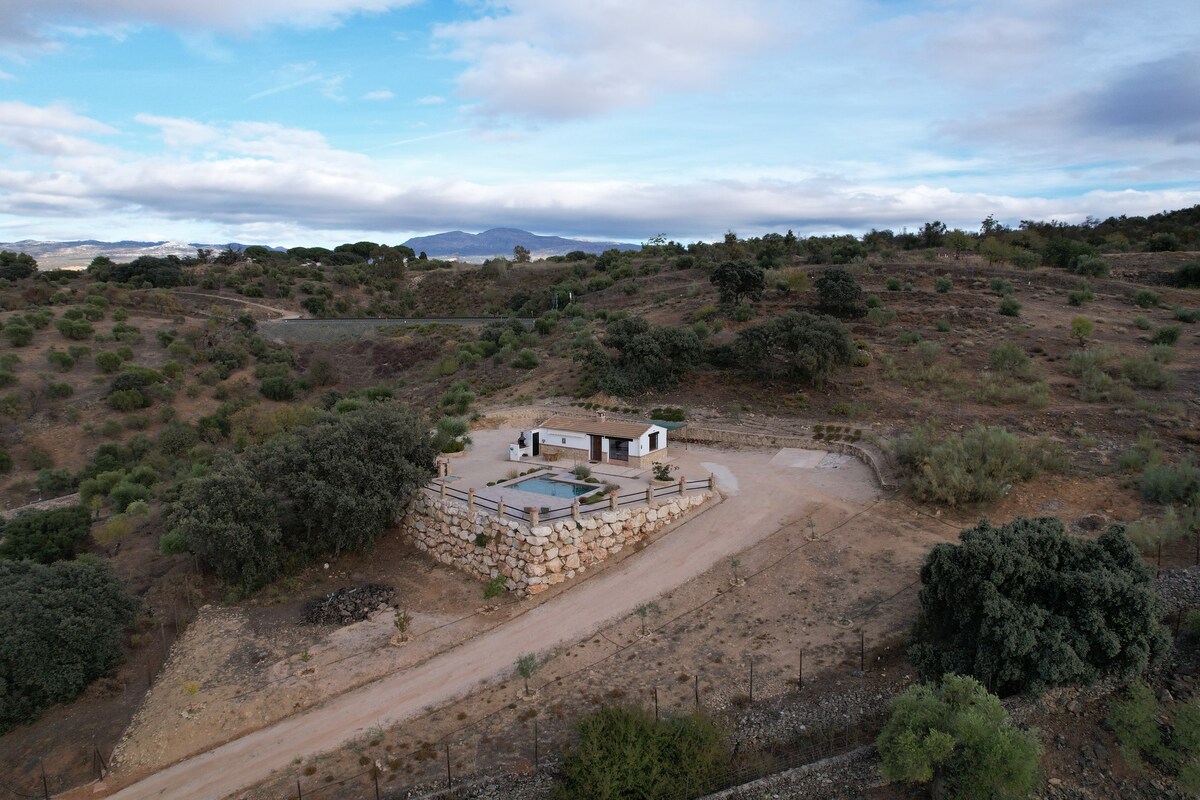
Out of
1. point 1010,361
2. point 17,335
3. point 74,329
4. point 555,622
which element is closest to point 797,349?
point 1010,361

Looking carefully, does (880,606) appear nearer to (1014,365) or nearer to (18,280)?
(1014,365)

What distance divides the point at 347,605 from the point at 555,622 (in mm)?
5165

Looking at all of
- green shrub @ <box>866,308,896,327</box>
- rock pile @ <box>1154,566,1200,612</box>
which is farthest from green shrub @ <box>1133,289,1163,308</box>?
rock pile @ <box>1154,566,1200,612</box>

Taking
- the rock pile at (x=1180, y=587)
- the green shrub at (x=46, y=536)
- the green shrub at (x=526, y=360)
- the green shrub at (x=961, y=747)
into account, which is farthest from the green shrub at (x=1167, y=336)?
the green shrub at (x=46, y=536)

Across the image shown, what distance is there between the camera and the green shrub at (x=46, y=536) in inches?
734

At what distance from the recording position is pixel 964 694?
9742 mm

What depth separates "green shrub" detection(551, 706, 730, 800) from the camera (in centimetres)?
984

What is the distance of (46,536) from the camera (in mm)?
19328

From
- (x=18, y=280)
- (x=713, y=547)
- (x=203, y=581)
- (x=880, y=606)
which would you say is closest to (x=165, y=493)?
(x=203, y=581)

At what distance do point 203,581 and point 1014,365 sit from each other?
1116 inches

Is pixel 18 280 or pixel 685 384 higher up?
pixel 18 280

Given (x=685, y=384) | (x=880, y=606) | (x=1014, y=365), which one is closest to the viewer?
(x=880, y=606)

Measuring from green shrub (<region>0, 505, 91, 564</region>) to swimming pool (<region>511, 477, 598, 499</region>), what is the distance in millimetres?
12848

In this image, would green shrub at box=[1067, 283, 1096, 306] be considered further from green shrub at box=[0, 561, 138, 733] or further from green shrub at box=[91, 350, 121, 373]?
green shrub at box=[91, 350, 121, 373]
